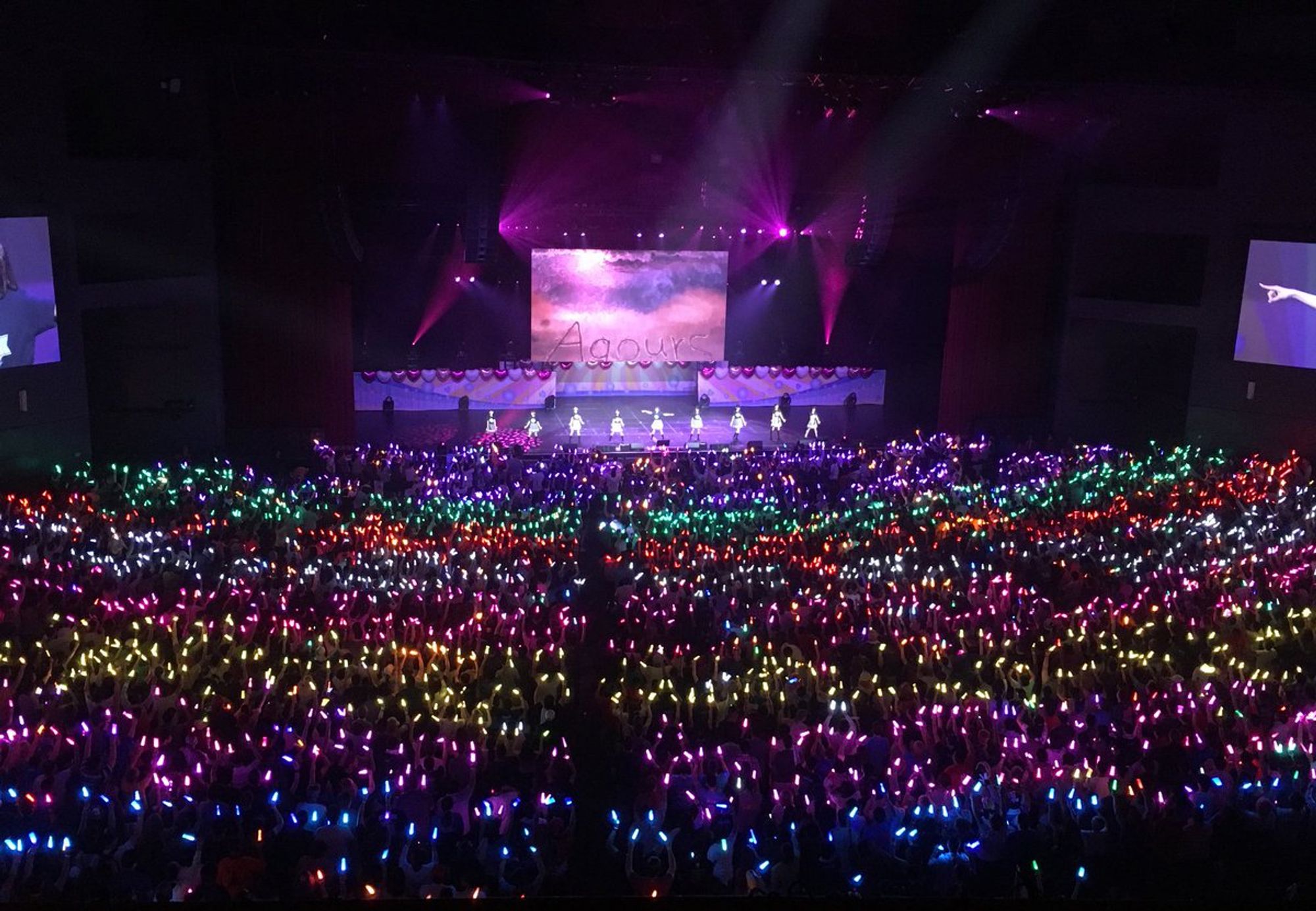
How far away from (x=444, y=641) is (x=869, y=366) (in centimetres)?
1470

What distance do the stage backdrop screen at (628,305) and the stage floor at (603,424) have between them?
4.71 ft

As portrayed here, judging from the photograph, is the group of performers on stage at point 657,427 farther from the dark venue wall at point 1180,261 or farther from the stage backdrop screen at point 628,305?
the dark venue wall at point 1180,261

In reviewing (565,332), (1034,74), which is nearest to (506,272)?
(565,332)

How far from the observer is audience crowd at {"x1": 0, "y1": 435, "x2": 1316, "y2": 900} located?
583 centimetres

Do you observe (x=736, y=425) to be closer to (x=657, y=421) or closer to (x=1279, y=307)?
(x=657, y=421)

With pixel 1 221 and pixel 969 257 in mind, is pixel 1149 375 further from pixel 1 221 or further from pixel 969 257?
pixel 1 221

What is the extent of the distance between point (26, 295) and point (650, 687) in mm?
11390

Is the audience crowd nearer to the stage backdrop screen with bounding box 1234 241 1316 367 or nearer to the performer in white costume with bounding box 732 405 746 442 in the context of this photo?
the stage backdrop screen with bounding box 1234 241 1316 367

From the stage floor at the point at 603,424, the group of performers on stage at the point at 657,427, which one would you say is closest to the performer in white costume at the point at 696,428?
the group of performers on stage at the point at 657,427

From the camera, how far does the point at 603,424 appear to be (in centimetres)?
2117

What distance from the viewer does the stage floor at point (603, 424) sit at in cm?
1972

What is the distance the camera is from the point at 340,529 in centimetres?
1194

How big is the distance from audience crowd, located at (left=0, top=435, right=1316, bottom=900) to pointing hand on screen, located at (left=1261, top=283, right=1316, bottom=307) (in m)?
4.42

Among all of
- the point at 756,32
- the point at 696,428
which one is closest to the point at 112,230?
the point at 696,428
